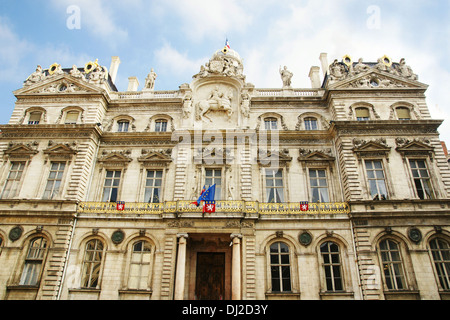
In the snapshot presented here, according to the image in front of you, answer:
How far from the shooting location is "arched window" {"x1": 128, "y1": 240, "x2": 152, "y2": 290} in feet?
60.7

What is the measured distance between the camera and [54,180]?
20781mm

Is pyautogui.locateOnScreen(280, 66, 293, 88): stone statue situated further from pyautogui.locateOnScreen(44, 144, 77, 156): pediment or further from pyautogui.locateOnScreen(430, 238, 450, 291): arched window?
pyautogui.locateOnScreen(44, 144, 77, 156): pediment

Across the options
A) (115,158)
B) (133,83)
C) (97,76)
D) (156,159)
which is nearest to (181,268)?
(156,159)

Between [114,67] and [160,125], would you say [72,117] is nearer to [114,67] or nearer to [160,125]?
[160,125]

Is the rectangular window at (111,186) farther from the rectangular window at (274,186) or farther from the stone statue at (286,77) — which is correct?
the stone statue at (286,77)

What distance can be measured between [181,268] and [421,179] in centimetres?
1605

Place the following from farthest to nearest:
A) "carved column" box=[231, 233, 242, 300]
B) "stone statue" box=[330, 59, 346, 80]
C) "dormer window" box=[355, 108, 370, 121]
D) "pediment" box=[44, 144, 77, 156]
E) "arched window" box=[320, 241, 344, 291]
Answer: "stone statue" box=[330, 59, 346, 80]
"dormer window" box=[355, 108, 370, 121]
"pediment" box=[44, 144, 77, 156]
"arched window" box=[320, 241, 344, 291]
"carved column" box=[231, 233, 242, 300]

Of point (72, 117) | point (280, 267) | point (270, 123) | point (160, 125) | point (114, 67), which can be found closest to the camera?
point (280, 267)

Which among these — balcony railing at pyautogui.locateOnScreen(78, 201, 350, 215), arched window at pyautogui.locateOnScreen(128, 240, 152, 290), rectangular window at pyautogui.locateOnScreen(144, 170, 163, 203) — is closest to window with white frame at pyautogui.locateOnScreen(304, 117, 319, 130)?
balcony railing at pyautogui.locateOnScreen(78, 201, 350, 215)

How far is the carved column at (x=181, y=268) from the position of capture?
17125mm

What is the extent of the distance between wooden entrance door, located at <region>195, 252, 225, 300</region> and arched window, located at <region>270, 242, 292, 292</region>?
3150 millimetres

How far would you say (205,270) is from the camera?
1945cm

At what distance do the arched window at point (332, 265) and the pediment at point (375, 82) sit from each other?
11499 millimetres

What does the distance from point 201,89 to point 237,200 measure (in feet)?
33.4
